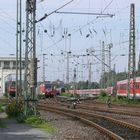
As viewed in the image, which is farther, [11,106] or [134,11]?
[134,11]

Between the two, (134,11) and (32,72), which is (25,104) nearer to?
(32,72)

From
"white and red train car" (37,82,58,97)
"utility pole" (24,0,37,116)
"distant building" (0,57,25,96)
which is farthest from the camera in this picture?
"distant building" (0,57,25,96)

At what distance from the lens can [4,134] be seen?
2128 cm

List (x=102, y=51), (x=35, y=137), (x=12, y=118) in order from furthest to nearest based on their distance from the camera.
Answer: (x=102, y=51)
(x=12, y=118)
(x=35, y=137)

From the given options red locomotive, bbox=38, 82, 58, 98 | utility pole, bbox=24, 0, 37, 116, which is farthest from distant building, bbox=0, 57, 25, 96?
utility pole, bbox=24, 0, 37, 116

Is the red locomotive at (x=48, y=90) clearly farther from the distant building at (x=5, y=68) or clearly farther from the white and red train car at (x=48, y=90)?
the distant building at (x=5, y=68)

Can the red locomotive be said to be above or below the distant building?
below

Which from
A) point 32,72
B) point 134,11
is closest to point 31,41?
point 32,72

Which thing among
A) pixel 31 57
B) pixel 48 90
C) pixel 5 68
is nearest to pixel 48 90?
Answer: pixel 48 90

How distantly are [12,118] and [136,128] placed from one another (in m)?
11.0

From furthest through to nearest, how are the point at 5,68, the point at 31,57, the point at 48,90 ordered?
the point at 5,68, the point at 48,90, the point at 31,57

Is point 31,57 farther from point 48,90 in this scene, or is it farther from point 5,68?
point 5,68

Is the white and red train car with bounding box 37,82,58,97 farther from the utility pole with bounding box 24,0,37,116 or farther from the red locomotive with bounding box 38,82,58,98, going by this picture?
the utility pole with bounding box 24,0,37,116

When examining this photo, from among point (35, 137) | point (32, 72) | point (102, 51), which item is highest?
point (102, 51)
